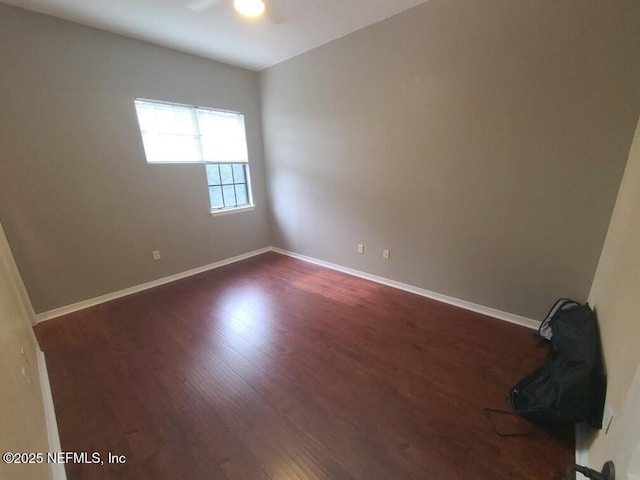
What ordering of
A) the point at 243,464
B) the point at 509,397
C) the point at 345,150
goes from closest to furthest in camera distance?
the point at 243,464
the point at 509,397
the point at 345,150

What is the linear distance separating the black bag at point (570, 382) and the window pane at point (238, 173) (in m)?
3.86

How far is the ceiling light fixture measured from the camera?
212cm

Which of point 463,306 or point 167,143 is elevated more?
point 167,143

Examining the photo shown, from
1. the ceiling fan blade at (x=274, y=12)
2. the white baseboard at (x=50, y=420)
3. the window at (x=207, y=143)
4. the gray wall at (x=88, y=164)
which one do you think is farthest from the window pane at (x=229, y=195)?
the white baseboard at (x=50, y=420)

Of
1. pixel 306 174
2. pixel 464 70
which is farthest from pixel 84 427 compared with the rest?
pixel 464 70

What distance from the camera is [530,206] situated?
2084 millimetres

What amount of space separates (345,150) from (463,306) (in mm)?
2112

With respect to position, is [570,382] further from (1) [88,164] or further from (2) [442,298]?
(1) [88,164]

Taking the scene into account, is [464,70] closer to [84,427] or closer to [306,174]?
[306,174]

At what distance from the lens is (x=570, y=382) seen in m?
1.23

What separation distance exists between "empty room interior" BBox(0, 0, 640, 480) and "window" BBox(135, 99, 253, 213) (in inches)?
1.1

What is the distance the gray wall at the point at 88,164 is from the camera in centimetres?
226

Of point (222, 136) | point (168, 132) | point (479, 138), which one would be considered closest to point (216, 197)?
point (222, 136)

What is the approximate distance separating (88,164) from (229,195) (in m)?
1.61
